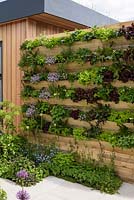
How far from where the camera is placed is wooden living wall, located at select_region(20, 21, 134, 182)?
4609 millimetres

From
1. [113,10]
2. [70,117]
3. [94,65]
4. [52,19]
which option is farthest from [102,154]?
[113,10]

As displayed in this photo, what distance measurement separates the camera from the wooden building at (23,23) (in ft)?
19.8

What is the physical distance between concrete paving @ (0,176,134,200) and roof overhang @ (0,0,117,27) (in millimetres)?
3133

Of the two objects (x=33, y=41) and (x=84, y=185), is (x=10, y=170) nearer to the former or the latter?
(x=84, y=185)

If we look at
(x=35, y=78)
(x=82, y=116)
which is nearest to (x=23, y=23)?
(x=35, y=78)

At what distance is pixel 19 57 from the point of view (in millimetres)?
6508

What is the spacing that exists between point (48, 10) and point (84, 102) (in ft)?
6.51

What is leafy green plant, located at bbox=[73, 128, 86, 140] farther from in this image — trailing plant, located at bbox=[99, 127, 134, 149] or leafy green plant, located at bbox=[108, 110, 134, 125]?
leafy green plant, located at bbox=[108, 110, 134, 125]

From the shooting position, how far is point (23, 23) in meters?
6.38

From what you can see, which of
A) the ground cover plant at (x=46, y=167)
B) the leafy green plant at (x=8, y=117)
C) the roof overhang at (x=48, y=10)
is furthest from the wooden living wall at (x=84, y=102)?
the roof overhang at (x=48, y=10)

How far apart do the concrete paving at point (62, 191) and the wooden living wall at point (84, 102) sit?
0.46 meters

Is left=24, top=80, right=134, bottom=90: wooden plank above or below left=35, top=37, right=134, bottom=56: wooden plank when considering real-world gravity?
below

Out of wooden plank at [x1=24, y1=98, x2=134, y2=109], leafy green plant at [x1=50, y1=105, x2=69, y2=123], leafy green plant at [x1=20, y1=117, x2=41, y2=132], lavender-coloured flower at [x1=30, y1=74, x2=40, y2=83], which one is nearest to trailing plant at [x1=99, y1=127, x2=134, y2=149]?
wooden plank at [x1=24, y1=98, x2=134, y2=109]

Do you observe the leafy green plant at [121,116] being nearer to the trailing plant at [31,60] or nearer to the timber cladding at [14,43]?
the trailing plant at [31,60]
